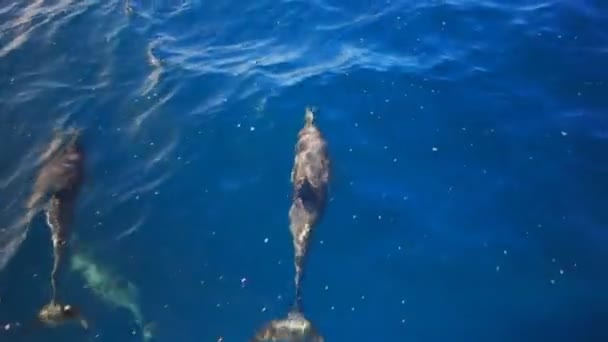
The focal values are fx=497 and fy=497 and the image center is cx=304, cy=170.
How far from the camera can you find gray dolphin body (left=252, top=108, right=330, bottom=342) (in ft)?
32.6

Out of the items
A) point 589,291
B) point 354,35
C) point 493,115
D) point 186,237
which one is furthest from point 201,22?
point 589,291

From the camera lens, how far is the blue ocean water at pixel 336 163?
1055cm

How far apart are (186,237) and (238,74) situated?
554 cm

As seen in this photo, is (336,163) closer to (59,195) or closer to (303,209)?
(303,209)

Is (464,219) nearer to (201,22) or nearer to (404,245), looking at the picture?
(404,245)

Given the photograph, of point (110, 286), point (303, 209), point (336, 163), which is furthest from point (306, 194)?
point (110, 286)

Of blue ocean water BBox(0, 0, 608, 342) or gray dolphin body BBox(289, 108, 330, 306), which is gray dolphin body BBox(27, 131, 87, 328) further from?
gray dolphin body BBox(289, 108, 330, 306)

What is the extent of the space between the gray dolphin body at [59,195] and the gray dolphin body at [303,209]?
4.13m

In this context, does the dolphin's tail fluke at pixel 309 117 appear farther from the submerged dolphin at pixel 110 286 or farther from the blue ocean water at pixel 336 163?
the submerged dolphin at pixel 110 286

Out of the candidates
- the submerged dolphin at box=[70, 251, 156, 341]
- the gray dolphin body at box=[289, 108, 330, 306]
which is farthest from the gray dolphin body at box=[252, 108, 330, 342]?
the submerged dolphin at box=[70, 251, 156, 341]

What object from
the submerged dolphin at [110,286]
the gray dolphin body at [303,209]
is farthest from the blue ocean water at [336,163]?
the gray dolphin body at [303,209]

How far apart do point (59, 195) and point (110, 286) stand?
257 cm

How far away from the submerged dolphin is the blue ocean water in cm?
15

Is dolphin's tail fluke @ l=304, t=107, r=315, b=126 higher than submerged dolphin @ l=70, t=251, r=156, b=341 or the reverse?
higher
